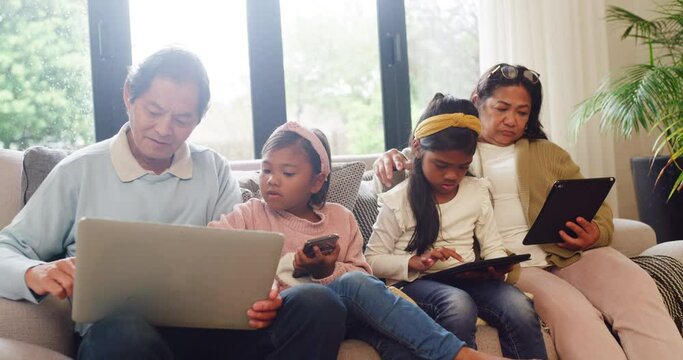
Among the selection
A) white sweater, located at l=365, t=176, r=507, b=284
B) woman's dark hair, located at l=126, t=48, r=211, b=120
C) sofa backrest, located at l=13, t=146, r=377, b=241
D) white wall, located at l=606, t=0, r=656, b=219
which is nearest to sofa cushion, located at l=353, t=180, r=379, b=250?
sofa backrest, located at l=13, t=146, r=377, b=241

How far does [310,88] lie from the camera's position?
3.62 m

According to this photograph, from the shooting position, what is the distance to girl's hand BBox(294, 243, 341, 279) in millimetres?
1724

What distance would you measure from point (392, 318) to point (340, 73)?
2.14 meters

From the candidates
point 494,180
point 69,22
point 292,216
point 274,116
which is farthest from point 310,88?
point 292,216

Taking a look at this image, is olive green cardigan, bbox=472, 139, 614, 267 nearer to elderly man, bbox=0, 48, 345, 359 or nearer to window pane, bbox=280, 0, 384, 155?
elderly man, bbox=0, 48, 345, 359

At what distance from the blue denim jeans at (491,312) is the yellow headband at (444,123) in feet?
1.29

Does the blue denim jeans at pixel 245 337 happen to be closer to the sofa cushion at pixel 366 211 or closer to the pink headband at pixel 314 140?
the pink headband at pixel 314 140

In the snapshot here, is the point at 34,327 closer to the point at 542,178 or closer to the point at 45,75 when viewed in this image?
the point at 542,178

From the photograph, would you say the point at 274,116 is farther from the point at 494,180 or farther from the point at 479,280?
the point at 479,280

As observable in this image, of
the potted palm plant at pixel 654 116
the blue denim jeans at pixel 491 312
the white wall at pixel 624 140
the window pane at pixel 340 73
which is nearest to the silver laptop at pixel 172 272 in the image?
the blue denim jeans at pixel 491 312

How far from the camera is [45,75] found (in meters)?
3.14

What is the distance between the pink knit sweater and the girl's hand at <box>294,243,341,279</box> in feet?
0.10

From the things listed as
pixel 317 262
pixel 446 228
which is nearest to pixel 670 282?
pixel 446 228

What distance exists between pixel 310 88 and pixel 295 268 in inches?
74.8
